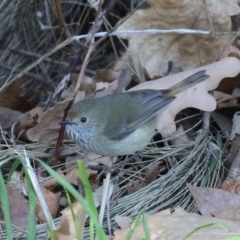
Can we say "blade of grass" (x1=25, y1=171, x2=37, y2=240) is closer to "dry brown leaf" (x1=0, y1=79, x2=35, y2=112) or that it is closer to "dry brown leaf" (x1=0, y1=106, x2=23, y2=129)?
"dry brown leaf" (x1=0, y1=106, x2=23, y2=129)

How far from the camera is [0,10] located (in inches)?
198

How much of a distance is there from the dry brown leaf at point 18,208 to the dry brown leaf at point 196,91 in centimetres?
110

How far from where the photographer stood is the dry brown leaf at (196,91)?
13.1 feet

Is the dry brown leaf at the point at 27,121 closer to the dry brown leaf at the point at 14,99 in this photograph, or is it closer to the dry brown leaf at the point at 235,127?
the dry brown leaf at the point at 14,99

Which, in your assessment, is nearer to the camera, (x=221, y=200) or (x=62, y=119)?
(x=221, y=200)

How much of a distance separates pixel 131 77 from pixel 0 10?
1.29m

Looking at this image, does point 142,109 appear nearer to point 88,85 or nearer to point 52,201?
point 88,85

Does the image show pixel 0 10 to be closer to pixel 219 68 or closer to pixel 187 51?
pixel 187 51

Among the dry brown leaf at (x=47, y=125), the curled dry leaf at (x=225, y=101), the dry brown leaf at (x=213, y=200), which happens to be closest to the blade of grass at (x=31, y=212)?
the dry brown leaf at (x=213, y=200)

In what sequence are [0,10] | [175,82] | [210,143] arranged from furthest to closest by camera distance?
[0,10] < [175,82] < [210,143]

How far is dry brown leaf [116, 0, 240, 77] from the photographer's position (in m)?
4.45

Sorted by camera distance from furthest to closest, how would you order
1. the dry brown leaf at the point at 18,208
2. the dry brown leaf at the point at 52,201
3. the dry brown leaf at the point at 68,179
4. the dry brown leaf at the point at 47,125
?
the dry brown leaf at the point at 47,125 < the dry brown leaf at the point at 68,179 < the dry brown leaf at the point at 52,201 < the dry brown leaf at the point at 18,208

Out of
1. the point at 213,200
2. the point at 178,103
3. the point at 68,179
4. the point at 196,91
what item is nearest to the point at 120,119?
the point at 178,103

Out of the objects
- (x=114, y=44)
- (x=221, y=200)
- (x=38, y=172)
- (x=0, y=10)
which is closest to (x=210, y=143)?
(x=221, y=200)
